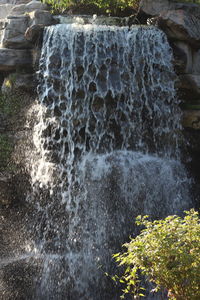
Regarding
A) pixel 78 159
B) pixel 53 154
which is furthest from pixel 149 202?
pixel 53 154

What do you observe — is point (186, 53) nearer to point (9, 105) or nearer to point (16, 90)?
point (16, 90)

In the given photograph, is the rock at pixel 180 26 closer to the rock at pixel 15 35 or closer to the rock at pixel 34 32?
the rock at pixel 34 32

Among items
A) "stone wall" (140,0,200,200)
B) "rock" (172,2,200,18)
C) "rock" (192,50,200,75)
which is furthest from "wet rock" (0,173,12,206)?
"rock" (172,2,200,18)

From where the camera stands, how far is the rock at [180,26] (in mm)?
9000

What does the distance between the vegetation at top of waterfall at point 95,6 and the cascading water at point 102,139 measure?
1811 mm

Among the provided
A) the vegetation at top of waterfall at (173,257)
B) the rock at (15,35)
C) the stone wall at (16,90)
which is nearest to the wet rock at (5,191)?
the stone wall at (16,90)

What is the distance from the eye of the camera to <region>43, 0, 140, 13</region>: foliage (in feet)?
34.2

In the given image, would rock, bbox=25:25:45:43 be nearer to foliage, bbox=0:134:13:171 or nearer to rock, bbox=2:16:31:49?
rock, bbox=2:16:31:49

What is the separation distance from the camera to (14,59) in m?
9.14

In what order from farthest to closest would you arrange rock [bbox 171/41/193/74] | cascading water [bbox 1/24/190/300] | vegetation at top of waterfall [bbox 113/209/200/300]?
rock [bbox 171/41/193/74]
cascading water [bbox 1/24/190/300]
vegetation at top of waterfall [bbox 113/209/200/300]

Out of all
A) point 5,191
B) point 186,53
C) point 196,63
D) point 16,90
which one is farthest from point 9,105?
point 196,63

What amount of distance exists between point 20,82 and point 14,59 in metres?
0.66

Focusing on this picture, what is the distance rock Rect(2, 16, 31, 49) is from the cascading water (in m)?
0.75

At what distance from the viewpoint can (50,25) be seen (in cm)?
934
